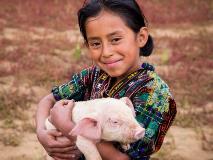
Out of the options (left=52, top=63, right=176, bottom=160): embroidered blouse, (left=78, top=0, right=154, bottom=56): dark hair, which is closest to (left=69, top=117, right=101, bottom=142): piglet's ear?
(left=52, top=63, right=176, bottom=160): embroidered blouse

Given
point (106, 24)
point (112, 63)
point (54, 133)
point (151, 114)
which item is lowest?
point (54, 133)

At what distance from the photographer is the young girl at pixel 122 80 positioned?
7.70 feet

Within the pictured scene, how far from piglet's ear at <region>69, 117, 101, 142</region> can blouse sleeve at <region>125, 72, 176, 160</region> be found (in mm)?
253

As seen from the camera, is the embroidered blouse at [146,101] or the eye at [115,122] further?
the embroidered blouse at [146,101]

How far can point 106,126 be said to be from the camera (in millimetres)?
2160

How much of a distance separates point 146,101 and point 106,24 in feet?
1.53

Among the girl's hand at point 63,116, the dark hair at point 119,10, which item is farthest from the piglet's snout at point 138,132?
the dark hair at point 119,10

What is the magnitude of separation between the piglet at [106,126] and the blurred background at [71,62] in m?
2.62

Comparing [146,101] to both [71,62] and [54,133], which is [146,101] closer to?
[54,133]

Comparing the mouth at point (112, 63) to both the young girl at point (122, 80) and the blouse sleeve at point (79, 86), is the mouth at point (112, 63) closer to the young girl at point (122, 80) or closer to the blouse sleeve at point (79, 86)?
the young girl at point (122, 80)

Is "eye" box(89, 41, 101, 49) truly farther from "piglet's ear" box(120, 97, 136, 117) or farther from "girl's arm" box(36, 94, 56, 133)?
"girl's arm" box(36, 94, 56, 133)

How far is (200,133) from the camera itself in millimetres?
5527

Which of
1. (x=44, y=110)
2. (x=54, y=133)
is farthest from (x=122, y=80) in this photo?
(x=44, y=110)

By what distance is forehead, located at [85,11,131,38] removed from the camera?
94.0 inches
